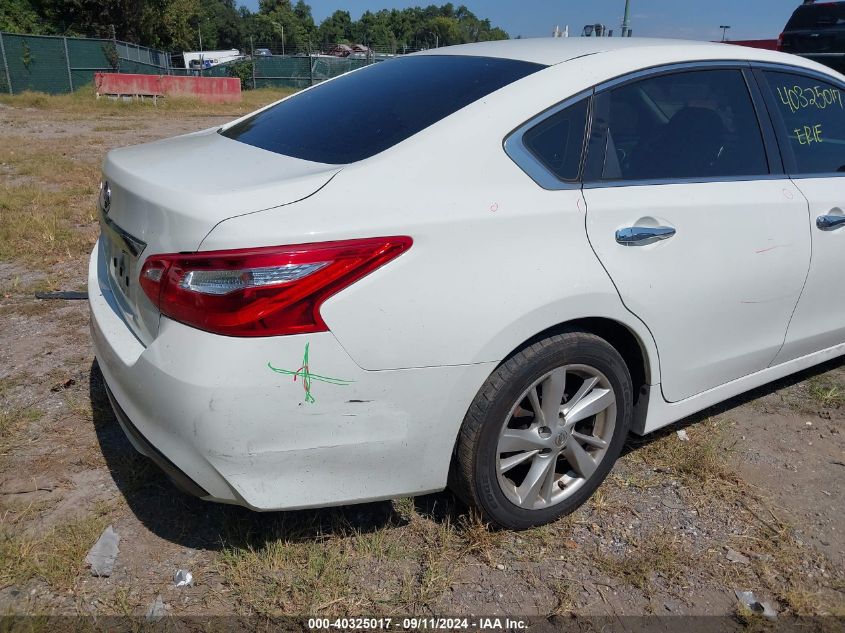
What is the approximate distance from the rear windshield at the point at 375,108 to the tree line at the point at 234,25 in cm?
2810

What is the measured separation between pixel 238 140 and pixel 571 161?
129cm

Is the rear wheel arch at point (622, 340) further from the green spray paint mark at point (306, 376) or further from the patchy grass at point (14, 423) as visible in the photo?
the patchy grass at point (14, 423)

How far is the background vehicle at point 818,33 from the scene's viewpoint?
1071 cm

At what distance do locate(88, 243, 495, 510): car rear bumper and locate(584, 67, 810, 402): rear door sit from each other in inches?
28.4

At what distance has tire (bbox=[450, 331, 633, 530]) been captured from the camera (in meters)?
2.15

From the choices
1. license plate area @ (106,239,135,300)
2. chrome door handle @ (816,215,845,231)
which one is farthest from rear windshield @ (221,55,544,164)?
chrome door handle @ (816,215,845,231)

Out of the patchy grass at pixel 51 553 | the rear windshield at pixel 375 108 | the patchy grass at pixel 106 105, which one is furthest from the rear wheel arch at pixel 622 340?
the patchy grass at pixel 106 105

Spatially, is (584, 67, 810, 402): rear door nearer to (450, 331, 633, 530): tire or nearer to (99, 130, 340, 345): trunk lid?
(450, 331, 633, 530): tire

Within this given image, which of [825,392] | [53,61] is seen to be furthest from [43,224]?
[53,61]

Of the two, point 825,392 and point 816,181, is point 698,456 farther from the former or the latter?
point 816,181

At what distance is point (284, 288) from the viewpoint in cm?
182

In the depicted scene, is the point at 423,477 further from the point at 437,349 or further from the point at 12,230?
the point at 12,230

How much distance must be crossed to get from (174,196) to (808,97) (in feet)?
9.26

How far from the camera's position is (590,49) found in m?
2.56
